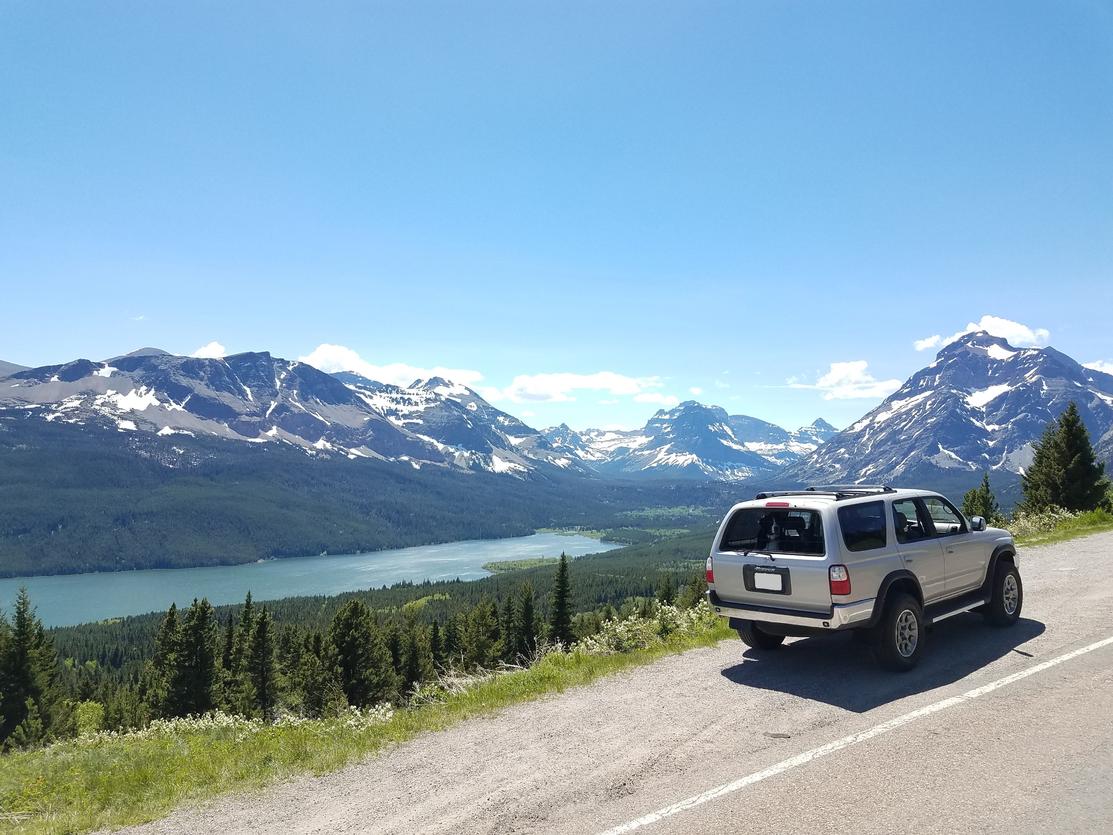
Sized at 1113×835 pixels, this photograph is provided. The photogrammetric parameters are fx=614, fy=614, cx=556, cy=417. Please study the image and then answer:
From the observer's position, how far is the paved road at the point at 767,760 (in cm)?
589

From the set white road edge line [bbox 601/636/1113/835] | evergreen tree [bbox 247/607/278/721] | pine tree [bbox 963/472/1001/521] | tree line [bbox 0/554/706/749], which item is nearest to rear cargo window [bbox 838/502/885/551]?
white road edge line [bbox 601/636/1113/835]

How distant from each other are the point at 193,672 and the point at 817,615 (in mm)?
52234

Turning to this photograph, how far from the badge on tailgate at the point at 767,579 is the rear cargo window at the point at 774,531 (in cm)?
50

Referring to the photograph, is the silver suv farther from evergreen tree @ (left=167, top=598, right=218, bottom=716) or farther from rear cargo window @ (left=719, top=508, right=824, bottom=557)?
evergreen tree @ (left=167, top=598, right=218, bottom=716)

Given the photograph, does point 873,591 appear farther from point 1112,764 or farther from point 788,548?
point 1112,764

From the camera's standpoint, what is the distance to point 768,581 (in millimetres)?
10211

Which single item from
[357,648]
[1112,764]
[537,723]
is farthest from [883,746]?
[357,648]

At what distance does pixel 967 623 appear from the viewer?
12.6 metres

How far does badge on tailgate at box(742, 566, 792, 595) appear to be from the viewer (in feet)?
32.7

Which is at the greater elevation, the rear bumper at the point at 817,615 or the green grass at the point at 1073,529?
the rear bumper at the point at 817,615

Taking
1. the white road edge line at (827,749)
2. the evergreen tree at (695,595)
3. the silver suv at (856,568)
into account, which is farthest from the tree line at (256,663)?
the white road edge line at (827,749)

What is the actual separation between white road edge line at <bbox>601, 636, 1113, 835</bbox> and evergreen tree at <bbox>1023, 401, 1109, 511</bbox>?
3527 centimetres

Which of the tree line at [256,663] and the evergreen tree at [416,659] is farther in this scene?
the evergreen tree at [416,659]

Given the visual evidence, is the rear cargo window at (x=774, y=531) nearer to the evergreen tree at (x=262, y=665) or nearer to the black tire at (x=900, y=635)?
the black tire at (x=900, y=635)
